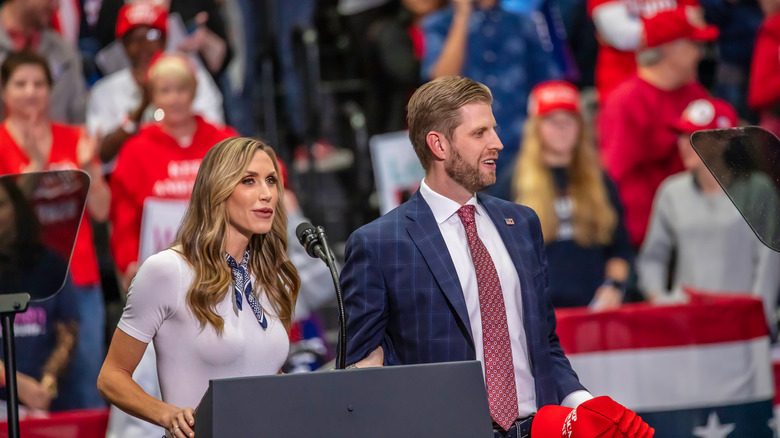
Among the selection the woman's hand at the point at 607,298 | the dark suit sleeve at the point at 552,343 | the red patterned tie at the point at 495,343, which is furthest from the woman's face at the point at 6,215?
the woman's hand at the point at 607,298

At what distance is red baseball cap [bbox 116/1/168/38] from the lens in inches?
239

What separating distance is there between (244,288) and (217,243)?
157mm

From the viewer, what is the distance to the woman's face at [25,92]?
5.61m

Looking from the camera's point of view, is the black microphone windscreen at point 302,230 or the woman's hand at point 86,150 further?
the woman's hand at point 86,150

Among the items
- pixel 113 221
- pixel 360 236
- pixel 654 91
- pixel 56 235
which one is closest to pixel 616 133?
pixel 654 91

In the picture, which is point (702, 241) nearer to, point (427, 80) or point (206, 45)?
point (427, 80)

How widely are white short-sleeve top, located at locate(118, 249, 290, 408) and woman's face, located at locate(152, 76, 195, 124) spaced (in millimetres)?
3073

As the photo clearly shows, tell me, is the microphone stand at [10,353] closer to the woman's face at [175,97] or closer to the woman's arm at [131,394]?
the woman's arm at [131,394]

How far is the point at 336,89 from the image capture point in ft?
22.4

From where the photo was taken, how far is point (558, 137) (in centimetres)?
597

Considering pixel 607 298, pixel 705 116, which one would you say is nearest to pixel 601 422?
pixel 607 298

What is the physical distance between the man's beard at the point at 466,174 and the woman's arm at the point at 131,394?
1.00 metres

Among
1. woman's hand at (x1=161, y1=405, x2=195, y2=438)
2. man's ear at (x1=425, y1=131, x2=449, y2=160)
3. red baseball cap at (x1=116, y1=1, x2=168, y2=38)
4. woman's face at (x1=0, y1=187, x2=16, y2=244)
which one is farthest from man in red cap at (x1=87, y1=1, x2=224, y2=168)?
woman's hand at (x1=161, y1=405, x2=195, y2=438)

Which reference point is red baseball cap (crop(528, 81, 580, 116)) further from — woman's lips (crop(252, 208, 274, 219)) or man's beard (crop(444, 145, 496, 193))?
woman's lips (crop(252, 208, 274, 219))
